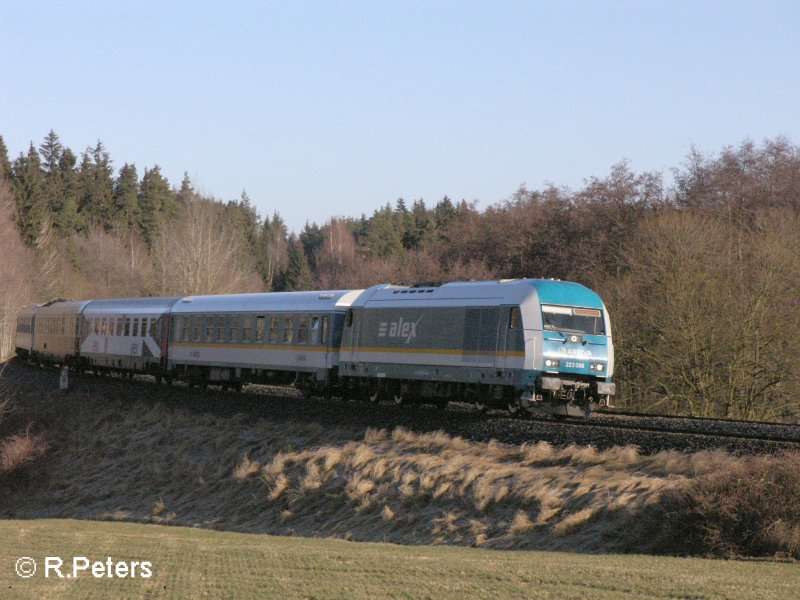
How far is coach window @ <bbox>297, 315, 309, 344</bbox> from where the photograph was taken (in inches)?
1196

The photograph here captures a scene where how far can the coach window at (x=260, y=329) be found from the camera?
32656 mm

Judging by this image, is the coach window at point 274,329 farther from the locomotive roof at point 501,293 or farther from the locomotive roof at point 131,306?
the locomotive roof at point 131,306

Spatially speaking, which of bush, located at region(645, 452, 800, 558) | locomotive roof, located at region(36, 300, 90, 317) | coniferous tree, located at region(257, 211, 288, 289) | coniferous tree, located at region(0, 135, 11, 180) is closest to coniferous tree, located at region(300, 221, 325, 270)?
coniferous tree, located at region(257, 211, 288, 289)

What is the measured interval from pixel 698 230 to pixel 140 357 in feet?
69.5

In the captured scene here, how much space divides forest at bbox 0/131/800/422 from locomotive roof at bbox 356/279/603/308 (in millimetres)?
11935

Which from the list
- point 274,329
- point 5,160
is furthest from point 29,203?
point 274,329

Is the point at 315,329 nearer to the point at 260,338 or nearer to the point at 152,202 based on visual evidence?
the point at 260,338

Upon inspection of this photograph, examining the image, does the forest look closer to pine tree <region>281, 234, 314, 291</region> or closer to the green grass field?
pine tree <region>281, 234, 314, 291</region>

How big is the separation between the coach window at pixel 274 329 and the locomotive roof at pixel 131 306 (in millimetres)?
7970

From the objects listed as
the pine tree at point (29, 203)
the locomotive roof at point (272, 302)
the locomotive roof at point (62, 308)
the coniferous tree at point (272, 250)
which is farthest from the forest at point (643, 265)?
the coniferous tree at point (272, 250)

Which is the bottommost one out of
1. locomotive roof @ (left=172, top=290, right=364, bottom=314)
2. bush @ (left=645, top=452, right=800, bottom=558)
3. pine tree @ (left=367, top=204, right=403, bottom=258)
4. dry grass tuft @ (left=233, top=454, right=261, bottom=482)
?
dry grass tuft @ (left=233, top=454, right=261, bottom=482)

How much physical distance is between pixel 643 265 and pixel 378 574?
27.4 m

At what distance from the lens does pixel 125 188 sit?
13438cm

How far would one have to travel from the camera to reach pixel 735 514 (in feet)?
46.6
